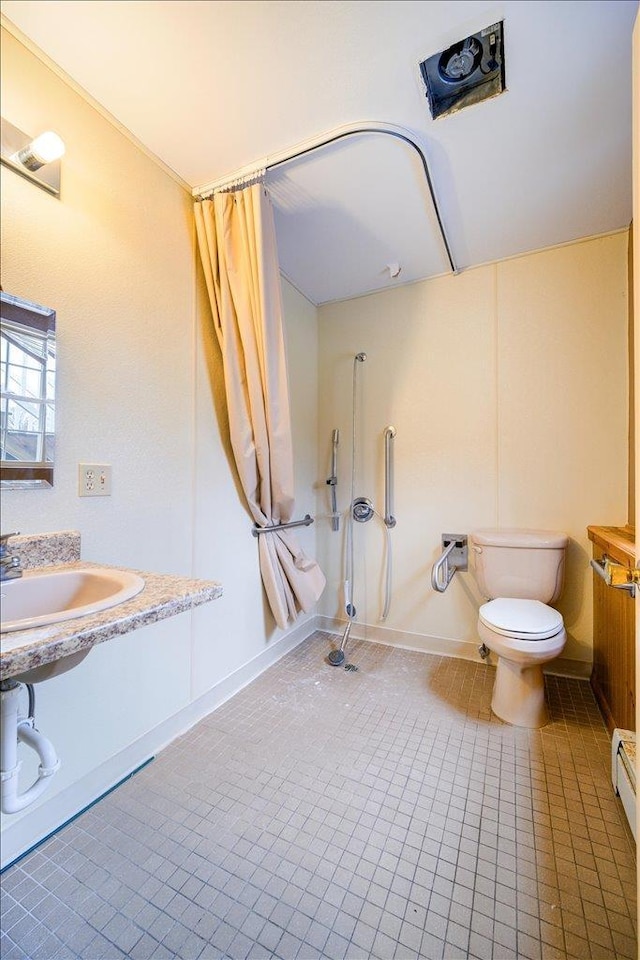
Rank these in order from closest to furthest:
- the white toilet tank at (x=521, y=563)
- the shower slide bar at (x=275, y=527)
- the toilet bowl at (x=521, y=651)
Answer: the toilet bowl at (x=521, y=651)
the white toilet tank at (x=521, y=563)
the shower slide bar at (x=275, y=527)

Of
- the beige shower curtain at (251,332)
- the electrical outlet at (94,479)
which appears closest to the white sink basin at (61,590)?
the electrical outlet at (94,479)

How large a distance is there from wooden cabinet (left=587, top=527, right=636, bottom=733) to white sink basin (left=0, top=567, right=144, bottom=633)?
1.51 metres

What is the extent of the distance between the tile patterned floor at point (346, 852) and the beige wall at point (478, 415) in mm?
822

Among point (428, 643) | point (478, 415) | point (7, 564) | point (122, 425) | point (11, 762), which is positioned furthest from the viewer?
point (428, 643)

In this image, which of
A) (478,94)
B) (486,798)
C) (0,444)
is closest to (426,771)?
(486,798)

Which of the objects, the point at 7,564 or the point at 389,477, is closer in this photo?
the point at 7,564

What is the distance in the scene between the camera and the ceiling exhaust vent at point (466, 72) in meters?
1.06

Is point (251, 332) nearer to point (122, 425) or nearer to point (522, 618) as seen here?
point (122, 425)

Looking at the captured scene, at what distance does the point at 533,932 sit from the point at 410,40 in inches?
92.2

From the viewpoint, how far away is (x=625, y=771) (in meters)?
1.18

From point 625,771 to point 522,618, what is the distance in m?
0.54

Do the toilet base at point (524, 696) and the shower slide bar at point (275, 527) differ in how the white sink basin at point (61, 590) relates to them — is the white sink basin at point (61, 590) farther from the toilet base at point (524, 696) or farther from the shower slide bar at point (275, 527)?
the toilet base at point (524, 696)

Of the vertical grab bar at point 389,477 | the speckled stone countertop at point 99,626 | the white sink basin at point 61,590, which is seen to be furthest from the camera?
the vertical grab bar at point 389,477

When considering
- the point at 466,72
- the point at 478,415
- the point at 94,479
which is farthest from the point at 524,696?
the point at 466,72
